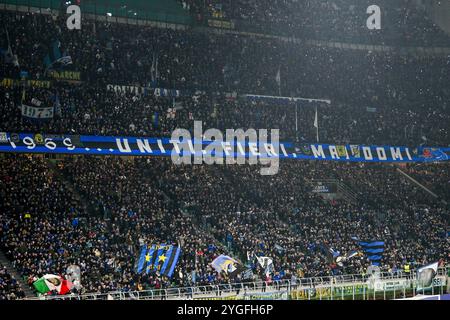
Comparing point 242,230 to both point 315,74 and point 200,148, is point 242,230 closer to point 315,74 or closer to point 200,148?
point 200,148

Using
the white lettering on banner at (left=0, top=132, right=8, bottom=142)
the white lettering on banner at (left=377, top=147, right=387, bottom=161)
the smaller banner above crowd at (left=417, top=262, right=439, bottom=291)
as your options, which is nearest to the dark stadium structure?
the white lettering on banner at (left=0, top=132, right=8, bottom=142)

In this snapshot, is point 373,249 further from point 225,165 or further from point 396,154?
point 396,154

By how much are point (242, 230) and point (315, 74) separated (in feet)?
50.2

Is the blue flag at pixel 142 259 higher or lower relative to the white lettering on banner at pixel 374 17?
lower

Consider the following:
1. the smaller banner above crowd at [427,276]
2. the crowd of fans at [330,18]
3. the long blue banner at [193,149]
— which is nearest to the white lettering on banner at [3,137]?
the long blue banner at [193,149]

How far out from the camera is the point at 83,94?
117 ft

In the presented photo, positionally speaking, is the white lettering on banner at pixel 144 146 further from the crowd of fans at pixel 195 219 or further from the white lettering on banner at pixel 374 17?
the white lettering on banner at pixel 374 17

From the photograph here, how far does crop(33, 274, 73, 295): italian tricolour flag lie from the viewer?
83.9 ft

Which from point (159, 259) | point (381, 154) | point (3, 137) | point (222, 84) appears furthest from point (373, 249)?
point (3, 137)

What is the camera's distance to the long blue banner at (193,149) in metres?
32.5

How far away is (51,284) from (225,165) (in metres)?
14.9

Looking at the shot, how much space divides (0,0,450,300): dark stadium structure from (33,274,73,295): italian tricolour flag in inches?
3.0

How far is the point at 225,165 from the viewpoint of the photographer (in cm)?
3894

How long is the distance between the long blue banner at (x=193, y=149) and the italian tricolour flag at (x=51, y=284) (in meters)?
7.92
